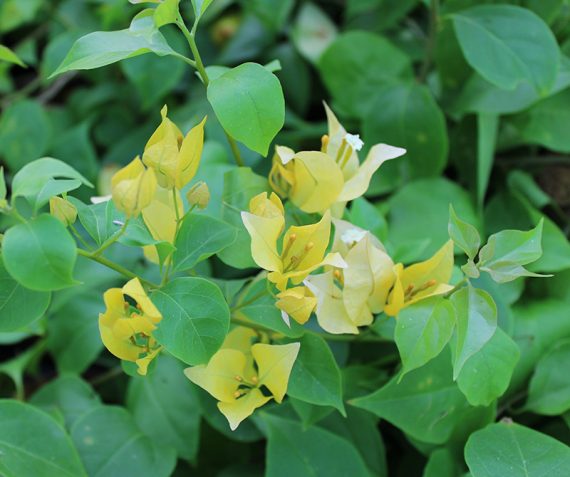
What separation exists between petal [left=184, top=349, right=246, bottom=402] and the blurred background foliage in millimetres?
193

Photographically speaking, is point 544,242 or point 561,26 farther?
point 561,26

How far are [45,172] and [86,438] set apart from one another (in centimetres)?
35

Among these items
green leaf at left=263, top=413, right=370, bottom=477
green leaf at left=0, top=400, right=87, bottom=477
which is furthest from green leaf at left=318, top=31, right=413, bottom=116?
green leaf at left=0, top=400, right=87, bottom=477

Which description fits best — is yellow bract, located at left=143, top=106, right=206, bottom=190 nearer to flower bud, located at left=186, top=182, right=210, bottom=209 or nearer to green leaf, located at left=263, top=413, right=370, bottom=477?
flower bud, located at left=186, top=182, right=210, bottom=209

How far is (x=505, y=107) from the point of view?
0.96 meters

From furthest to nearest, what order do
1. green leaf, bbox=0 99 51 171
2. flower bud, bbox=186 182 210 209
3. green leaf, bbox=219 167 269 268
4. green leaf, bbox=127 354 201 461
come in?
green leaf, bbox=0 99 51 171 → green leaf, bbox=127 354 201 461 → green leaf, bbox=219 167 269 268 → flower bud, bbox=186 182 210 209

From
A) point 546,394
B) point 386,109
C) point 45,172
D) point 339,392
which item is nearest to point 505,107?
point 386,109

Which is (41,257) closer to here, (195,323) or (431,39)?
(195,323)

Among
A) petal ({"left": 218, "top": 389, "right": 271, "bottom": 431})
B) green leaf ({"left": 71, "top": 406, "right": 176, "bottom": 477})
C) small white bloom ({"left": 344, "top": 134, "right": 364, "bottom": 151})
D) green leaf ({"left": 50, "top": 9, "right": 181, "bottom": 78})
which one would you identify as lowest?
green leaf ({"left": 71, "top": 406, "right": 176, "bottom": 477})

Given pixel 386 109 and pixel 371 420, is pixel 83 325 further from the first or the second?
pixel 386 109

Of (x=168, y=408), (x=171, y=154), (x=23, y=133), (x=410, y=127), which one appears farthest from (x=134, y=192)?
(x=23, y=133)

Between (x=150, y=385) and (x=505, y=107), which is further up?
(x=505, y=107)

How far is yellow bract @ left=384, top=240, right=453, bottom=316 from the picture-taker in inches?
24.5

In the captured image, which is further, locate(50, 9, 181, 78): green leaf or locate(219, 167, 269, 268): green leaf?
locate(219, 167, 269, 268): green leaf
